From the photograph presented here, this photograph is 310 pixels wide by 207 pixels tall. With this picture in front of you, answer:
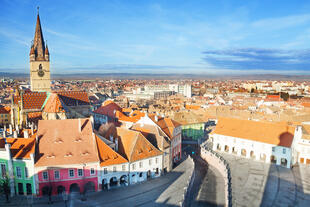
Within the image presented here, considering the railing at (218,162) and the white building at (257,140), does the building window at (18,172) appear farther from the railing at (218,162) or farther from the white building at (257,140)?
the white building at (257,140)

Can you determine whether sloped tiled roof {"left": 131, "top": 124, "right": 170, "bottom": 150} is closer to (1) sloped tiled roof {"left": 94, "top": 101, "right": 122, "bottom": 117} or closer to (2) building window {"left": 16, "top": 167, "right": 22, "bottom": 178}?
(2) building window {"left": 16, "top": 167, "right": 22, "bottom": 178}

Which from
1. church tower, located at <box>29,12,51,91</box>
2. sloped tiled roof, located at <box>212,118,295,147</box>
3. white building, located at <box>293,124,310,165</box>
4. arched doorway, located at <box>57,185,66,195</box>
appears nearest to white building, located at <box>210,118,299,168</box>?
sloped tiled roof, located at <box>212,118,295,147</box>

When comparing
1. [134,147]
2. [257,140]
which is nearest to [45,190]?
[134,147]

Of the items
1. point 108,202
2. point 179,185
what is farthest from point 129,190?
point 179,185

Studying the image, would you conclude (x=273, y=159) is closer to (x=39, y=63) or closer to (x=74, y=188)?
(x=74, y=188)

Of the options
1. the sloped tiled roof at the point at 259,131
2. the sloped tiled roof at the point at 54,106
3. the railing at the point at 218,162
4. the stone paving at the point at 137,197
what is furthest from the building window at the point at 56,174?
the sloped tiled roof at the point at 259,131
